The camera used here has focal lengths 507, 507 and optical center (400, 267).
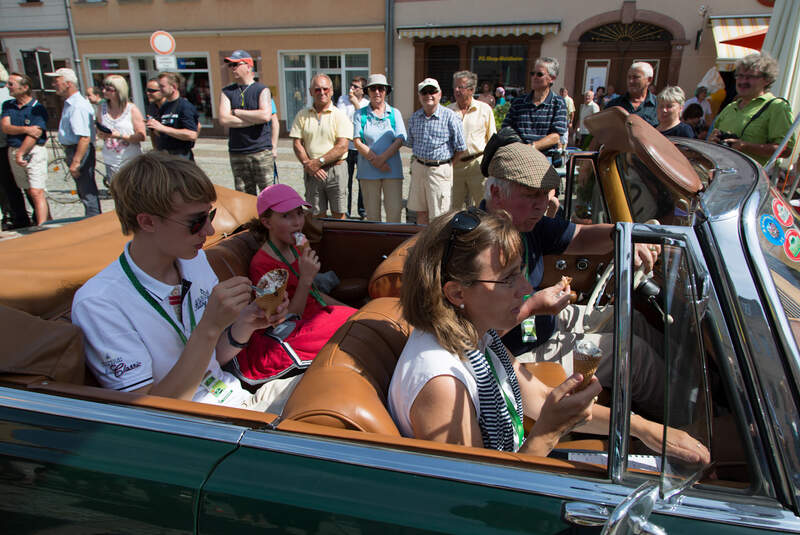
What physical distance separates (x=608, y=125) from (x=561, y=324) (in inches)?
41.7

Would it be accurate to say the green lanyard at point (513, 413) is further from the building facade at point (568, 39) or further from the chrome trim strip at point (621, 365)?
the building facade at point (568, 39)

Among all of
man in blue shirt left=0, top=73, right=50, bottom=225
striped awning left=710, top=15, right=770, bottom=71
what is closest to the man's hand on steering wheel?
man in blue shirt left=0, top=73, right=50, bottom=225

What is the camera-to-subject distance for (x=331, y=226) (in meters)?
3.50

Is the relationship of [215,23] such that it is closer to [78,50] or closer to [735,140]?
[78,50]

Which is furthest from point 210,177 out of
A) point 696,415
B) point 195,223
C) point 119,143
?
point 696,415

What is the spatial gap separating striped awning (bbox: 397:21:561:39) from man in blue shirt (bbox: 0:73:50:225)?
10985mm

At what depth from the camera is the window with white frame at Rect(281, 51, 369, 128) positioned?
15961 millimetres

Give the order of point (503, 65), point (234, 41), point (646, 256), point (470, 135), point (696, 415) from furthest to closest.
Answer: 1. point (234, 41)
2. point (503, 65)
3. point (470, 135)
4. point (646, 256)
5. point (696, 415)

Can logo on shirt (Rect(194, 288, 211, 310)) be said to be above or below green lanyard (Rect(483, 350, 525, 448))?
above

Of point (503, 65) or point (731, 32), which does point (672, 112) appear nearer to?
point (731, 32)

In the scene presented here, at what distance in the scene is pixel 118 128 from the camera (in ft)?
19.5

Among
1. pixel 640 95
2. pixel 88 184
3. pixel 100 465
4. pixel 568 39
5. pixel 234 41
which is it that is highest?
pixel 234 41

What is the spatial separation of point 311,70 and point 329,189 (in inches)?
480

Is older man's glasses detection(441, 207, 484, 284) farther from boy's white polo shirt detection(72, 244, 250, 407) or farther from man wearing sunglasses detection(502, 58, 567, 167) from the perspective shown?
man wearing sunglasses detection(502, 58, 567, 167)
